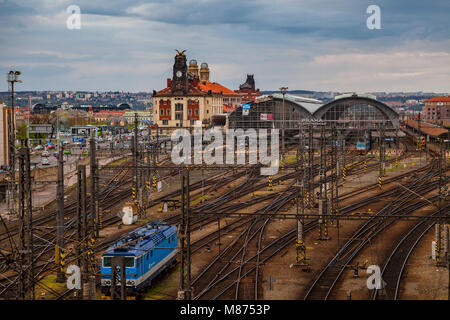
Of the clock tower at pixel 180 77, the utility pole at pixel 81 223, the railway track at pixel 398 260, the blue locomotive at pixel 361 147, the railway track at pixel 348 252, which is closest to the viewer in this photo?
the utility pole at pixel 81 223

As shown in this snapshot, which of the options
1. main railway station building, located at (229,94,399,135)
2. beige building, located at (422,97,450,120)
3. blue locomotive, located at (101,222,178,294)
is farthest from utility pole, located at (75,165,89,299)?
beige building, located at (422,97,450,120)

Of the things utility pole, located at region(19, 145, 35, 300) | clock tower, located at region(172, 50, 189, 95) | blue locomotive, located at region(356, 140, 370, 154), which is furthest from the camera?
clock tower, located at region(172, 50, 189, 95)

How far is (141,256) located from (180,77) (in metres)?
71.1

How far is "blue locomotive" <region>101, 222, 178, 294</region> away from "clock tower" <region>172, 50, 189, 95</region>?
67385 millimetres

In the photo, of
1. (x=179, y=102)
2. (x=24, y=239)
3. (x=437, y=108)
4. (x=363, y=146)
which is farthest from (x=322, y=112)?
(x=437, y=108)

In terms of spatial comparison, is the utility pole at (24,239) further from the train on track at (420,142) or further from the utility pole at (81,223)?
the train on track at (420,142)

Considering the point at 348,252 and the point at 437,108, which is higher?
the point at 437,108

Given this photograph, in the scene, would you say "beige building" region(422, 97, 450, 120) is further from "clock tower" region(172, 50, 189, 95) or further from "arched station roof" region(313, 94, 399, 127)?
"clock tower" region(172, 50, 189, 95)

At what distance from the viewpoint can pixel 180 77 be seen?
86125mm

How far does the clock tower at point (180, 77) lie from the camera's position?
279 ft

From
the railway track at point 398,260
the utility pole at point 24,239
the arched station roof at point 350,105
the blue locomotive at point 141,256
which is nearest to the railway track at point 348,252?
the railway track at point 398,260

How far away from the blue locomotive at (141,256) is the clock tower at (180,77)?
67.4 m

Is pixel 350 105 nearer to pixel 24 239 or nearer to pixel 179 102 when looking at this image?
pixel 179 102

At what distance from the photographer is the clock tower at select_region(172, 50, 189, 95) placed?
85125 mm
